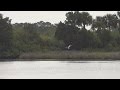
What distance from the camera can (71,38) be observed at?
2562 cm

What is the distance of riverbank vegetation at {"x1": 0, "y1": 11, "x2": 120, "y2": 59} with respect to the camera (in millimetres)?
24891

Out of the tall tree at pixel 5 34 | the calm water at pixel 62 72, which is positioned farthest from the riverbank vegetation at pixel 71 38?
the calm water at pixel 62 72

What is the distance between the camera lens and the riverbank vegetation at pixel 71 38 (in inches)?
980

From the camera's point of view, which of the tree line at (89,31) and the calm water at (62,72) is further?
the tree line at (89,31)

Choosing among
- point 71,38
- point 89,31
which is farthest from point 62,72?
point 89,31

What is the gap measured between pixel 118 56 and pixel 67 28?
6054 mm

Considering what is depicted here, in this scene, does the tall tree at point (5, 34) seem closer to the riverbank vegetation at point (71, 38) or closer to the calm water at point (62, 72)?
the riverbank vegetation at point (71, 38)

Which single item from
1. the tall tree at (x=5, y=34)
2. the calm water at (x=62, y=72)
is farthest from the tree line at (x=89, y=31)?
the calm water at (x=62, y=72)

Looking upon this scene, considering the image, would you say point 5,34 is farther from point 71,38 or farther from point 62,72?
point 62,72

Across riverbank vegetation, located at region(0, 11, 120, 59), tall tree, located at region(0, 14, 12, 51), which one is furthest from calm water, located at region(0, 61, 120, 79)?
tall tree, located at region(0, 14, 12, 51)

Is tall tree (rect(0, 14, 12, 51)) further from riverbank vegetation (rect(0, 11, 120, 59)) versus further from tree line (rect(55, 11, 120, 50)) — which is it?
tree line (rect(55, 11, 120, 50))
